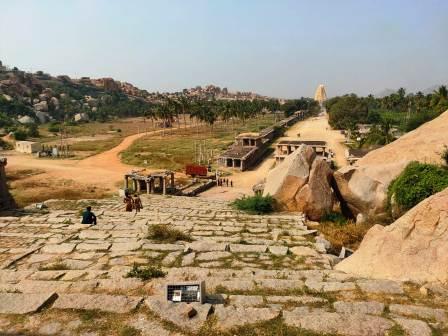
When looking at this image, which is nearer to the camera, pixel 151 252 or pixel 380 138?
pixel 151 252

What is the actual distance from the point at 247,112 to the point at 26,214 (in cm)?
8452

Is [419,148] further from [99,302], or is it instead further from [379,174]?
[99,302]

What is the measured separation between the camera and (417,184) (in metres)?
13.6

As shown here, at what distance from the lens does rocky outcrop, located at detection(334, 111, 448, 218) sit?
15.3 m

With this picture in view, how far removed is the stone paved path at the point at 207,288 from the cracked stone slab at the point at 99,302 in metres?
0.01

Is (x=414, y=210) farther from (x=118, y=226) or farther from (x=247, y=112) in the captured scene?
(x=247, y=112)

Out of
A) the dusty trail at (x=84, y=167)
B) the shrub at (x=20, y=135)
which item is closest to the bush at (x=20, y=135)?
the shrub at (x=20, y=135)

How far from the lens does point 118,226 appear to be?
39.8 ft

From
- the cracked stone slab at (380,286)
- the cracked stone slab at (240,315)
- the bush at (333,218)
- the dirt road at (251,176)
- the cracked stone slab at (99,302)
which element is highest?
the cracked stone slab at (240,315)

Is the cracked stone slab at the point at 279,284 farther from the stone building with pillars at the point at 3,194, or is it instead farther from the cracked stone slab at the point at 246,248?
the stone building with pillars at the point at 3,194

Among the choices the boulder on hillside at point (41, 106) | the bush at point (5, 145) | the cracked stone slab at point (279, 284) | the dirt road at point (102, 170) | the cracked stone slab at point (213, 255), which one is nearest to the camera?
the cracked stone slab at point (279, 284)

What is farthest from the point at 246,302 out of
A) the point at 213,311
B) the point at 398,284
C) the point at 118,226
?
the point at 118,226

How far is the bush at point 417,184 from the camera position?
13373mm

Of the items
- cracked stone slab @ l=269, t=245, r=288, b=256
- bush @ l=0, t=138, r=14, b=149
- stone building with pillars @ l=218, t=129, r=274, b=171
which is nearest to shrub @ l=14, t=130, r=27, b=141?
bush @ l=0, t=138, r=14, b=149
